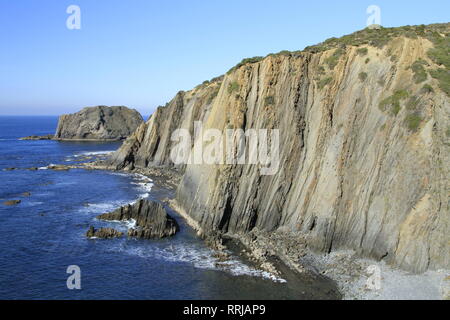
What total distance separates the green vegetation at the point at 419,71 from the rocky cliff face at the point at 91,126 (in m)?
137

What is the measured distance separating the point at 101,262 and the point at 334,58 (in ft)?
114

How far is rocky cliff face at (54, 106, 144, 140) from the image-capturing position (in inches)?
6422

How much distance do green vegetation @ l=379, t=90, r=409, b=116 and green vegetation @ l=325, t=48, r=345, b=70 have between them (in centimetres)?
934

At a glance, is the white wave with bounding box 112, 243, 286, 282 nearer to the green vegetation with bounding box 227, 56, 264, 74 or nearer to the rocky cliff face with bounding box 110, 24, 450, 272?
the rocky cliff face with bounding box 110, 24, 450, 272

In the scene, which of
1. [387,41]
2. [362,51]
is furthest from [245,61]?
[387,41]

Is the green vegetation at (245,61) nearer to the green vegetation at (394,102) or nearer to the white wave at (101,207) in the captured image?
the green vegetation at (394,102)

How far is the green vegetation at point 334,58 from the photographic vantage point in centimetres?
5003

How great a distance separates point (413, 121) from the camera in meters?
39.2

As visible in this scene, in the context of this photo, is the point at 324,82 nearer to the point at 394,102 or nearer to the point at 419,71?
the point at 394,102

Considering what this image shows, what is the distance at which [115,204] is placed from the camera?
65562mm

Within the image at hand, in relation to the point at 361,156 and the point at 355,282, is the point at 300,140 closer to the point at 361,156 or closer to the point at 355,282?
the point at 361,156

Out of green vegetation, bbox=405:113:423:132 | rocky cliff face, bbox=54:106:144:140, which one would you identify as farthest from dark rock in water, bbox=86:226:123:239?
rocky cliff face, bbox=54:106:144:140

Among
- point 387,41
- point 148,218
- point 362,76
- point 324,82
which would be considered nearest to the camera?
point 362,76

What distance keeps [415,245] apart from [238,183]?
21.3 m
